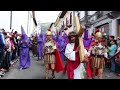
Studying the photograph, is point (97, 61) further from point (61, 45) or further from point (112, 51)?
point (61, 45)

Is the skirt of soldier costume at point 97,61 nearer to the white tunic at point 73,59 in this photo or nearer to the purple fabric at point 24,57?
the white tunic at point 73,59

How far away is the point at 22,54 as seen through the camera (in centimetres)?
1272

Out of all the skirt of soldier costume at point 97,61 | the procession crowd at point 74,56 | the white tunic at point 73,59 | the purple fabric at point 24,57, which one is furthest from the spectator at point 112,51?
the white tunic at point 73,59

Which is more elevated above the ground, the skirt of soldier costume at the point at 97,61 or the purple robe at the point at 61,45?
the purple robe at the point at 61,45

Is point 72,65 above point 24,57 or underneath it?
above

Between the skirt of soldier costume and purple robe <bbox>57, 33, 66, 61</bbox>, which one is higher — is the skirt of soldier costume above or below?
below

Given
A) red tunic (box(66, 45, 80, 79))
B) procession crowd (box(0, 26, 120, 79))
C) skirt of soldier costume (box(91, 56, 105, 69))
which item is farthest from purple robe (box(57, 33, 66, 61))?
red tunic (box(66, 45, 80, 79))

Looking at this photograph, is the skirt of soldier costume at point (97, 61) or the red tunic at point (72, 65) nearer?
the red tunic at point (72, 65)

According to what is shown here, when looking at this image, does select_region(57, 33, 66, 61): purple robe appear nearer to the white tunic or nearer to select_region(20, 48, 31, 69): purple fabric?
select_region(20, 48, 31, 69): purple fabric

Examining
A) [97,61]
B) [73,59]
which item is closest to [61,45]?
[97,61]
